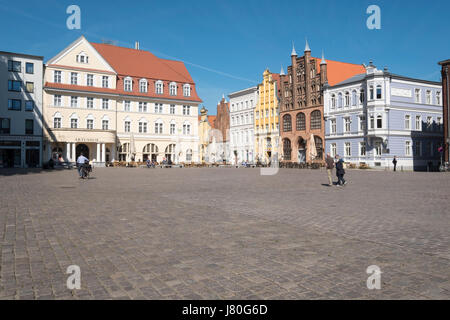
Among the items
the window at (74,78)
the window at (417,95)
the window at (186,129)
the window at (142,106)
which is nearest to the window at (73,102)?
the window at (74,78)

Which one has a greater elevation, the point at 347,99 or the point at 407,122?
the point at 347,99

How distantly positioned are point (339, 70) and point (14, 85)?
4682 centimetres

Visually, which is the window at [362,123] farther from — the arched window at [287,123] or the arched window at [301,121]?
the arched window at [287,123]

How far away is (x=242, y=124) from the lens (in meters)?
76.6

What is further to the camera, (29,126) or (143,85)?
(143,85)

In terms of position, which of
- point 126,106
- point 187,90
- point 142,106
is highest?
point 187,90

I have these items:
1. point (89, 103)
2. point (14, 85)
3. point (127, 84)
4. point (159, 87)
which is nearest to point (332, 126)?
point (159, 87)

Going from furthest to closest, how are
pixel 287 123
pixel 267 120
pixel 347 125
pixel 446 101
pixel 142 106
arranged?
pixel 267 120 → pixel 287 123 → pixel 142 106 → pixel 347 125 → pixel 446 101

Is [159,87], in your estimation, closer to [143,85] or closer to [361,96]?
[143,85]

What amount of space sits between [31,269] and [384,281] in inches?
172

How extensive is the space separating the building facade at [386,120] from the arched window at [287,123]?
29.5 ft
